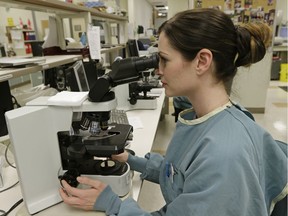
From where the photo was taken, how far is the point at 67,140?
2.88 ft

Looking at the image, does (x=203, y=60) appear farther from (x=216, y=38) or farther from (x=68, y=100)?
(x=68, y=100)

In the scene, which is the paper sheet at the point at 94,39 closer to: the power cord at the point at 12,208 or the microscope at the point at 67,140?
the microscope at the point at 67,140

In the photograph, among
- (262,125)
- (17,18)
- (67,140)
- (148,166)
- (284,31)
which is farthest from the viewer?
(284,31)

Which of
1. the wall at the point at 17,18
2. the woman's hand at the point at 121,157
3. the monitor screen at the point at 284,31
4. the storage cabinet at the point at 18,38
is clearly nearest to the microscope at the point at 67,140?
the woman's hand at the point at 121,157

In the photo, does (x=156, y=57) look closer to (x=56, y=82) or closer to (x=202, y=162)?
(x=202, y=162)

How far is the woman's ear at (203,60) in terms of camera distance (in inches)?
28.2

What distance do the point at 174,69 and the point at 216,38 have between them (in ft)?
0.51

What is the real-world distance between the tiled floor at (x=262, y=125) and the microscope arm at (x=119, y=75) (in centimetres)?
140

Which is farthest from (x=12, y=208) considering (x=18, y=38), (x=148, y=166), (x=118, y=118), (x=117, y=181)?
(x=18, y=38)

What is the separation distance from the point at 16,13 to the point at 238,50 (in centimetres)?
507

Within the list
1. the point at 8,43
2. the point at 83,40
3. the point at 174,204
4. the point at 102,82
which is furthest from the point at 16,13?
the point at 174,204

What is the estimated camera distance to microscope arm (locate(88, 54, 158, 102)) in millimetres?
785

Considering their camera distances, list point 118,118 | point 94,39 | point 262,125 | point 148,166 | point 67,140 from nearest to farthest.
Answer: point 67,140 → point 148,166 → point 94,39 → point 118,118 → point 262,125

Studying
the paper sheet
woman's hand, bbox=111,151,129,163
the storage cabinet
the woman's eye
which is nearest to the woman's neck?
the woman's eye
